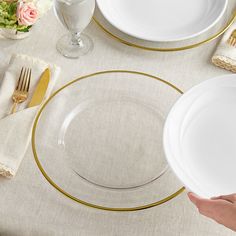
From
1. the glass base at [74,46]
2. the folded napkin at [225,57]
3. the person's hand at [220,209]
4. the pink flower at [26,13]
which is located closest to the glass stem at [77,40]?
the glass base at [74,46]

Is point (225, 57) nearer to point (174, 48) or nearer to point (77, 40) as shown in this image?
point (174, 48)

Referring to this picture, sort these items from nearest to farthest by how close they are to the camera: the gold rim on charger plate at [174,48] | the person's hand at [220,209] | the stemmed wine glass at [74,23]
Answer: the person's hand at [220,209]
the stemmed wine glass at [74,23]
the gold rim on charger plate at [174,48]

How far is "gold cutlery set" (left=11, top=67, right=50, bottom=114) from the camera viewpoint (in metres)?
1.17

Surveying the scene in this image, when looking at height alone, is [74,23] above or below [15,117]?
above

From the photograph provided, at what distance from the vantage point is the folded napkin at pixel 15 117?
3.53 ft

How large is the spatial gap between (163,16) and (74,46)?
0.23 meters

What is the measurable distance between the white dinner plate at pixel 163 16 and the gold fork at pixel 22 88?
0.24 metres

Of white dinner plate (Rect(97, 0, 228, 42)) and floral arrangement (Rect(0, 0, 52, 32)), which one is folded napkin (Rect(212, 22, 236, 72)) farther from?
floral arrangement (Rect(0, 0, 52, 32))

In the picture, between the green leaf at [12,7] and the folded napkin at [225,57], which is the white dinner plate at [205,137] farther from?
the green leaf at [12,7]

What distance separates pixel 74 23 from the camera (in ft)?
3.92

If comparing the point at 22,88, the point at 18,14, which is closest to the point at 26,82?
the point at 22,88

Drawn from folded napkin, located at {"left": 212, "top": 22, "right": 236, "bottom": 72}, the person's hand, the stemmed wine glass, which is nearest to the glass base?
the stemmed wine glass

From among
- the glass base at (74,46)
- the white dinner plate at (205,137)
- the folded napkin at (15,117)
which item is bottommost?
the folded napkin at (15,117)

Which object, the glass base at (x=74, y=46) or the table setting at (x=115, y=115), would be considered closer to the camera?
the table setting at (x=115, y=115)
